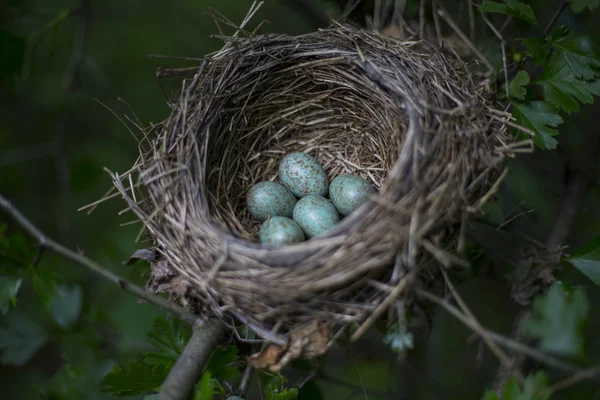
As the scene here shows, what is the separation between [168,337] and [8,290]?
1.75 feet

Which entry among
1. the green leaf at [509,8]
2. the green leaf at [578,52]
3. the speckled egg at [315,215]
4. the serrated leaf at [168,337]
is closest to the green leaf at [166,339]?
the serrated leaf at [168,337]

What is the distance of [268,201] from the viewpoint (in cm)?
183

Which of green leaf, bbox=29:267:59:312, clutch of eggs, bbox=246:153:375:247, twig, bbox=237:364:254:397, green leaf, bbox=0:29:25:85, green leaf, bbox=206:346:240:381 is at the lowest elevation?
twig, bbox=237:364:254:397

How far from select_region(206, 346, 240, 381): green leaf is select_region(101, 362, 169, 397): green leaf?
0.13m

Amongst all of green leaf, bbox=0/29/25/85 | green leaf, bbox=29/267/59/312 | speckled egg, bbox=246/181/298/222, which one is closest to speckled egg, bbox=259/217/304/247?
speckled egg, bbox=246/181/298/222

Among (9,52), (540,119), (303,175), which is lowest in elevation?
(303,175)

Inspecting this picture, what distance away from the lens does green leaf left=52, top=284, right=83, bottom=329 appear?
1.94 meters

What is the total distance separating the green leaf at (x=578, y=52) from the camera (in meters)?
1.49

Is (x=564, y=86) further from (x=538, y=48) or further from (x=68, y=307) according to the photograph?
(x=68, y=307)

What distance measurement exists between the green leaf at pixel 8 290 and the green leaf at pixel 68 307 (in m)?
0.47

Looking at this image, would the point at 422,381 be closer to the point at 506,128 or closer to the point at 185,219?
the point at 506,128

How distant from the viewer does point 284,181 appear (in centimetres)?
196

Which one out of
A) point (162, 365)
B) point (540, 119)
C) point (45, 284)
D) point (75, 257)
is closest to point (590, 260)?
point (540, 119)

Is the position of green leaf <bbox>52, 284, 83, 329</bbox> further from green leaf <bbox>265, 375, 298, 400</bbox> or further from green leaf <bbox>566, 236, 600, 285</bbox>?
green leaf <bbox>566, 236, 600, 285</bbox>
